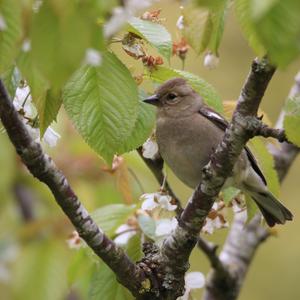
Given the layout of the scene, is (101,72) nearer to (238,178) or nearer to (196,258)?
(238,178)

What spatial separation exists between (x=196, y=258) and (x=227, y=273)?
2809 mm

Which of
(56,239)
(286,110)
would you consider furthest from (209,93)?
(56,239)

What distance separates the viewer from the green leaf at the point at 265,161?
3.27 meters

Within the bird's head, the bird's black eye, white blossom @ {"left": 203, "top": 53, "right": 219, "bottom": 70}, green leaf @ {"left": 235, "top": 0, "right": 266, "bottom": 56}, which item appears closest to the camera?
green leaf @ {"left": 235, "top": 0, "right": 266, "bottom": 56}

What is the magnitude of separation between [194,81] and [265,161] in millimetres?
504

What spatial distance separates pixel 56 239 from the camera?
17.3 ft

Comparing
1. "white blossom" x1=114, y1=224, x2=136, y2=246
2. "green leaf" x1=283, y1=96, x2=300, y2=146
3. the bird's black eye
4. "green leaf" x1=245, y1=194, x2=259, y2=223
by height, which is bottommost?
"white blossom" x1=114, y1=224, x2=136, y2=246

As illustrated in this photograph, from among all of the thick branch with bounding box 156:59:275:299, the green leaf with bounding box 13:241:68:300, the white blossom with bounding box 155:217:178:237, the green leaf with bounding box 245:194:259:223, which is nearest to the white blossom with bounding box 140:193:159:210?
the white blossom with bounding box 155:217:178:237

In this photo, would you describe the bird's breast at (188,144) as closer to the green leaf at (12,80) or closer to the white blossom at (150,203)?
the white blossom at (150,203)

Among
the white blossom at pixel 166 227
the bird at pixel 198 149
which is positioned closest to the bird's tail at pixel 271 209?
the bird at pixel 198 149

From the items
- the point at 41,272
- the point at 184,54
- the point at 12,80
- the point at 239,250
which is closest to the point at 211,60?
the point at 184,54

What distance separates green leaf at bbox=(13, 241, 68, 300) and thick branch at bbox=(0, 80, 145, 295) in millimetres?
1992

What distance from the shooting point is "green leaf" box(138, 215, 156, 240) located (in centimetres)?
337

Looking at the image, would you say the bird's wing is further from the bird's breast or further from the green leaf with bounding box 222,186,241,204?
the green leaf with bounding box 222,186,241,204
